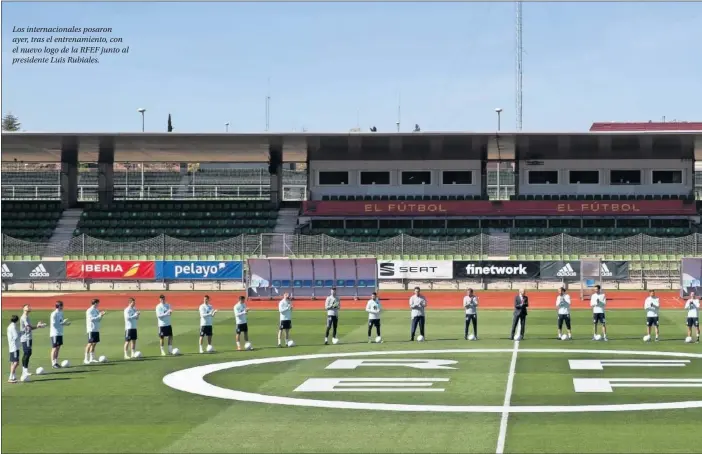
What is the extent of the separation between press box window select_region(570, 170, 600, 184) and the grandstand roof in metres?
1.29

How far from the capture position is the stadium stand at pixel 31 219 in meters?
64.6

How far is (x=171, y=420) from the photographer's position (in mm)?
18188

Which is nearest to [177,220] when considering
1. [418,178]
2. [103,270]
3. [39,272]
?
[103,270]

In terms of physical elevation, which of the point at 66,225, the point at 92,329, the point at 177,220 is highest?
the point at 177,220

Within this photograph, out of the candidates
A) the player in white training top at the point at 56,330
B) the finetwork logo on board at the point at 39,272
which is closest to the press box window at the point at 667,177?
the finetwork logo on board at the point at 39,272

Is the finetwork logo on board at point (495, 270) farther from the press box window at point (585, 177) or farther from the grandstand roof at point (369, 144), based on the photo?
the press box window at point (585, 177)

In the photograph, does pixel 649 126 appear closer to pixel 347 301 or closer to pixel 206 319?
pixel 347 301

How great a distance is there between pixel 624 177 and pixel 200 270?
30.2 meters

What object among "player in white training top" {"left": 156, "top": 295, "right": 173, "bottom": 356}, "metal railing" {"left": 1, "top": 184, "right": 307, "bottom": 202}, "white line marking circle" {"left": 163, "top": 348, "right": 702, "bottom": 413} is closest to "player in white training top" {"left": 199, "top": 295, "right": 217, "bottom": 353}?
"player in white training top" {"left": 156, "top": 295, "right": 173, "bottom": 356}

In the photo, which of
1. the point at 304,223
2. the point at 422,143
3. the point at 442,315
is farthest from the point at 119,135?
the point at 442,315

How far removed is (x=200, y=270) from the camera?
53219 millimetres

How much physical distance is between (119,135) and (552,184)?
28605 mm

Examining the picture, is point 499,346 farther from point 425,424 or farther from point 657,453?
point 657,453

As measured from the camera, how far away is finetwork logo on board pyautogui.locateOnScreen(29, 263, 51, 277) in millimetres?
53844
